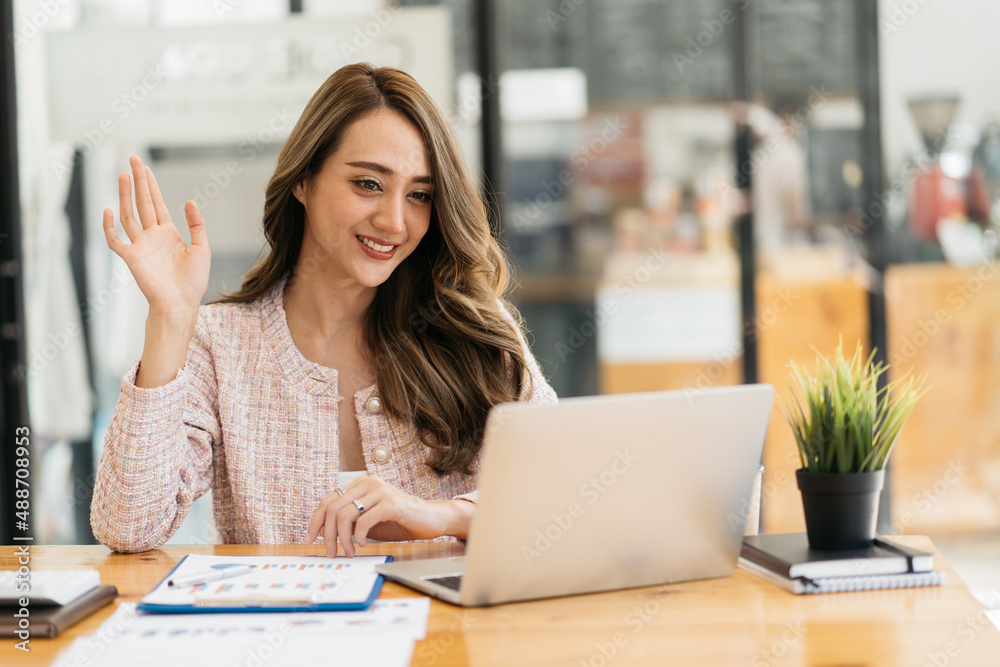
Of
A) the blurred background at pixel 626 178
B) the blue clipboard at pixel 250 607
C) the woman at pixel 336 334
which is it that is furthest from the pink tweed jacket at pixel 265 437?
the blurred background at pixel 626 178

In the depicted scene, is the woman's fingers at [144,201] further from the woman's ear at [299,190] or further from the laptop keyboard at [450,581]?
the laptop keyboard at [450,581]

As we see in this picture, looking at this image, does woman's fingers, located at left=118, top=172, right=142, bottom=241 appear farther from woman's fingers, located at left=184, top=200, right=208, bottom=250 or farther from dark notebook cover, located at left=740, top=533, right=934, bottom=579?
dark notebook cover, located at left=740, top=533, right=934, bottom=579

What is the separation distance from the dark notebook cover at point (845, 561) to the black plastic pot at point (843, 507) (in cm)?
2

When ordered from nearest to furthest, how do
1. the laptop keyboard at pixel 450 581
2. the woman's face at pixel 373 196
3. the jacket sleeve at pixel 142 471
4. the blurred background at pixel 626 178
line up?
the laptop keyboard at pixel 450 581 → the jacket sleeve at pixel 142 471 → the woman's face at pixel 373 196 → the blurred background at pixel 626 178

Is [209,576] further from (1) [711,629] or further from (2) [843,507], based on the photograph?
(2) [843,507]

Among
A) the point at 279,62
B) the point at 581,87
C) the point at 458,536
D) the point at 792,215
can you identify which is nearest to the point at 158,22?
the point at 279,62

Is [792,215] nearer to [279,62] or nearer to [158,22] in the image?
[279,62]

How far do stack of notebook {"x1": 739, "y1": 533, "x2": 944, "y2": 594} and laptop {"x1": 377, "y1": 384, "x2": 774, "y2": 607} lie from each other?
0.07 m

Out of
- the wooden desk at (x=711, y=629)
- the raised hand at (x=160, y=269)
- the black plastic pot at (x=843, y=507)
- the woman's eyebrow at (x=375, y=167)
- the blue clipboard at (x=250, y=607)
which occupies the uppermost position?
the woman's eyebrow at (x=375, y=167)

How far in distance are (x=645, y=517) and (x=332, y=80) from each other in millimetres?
1208

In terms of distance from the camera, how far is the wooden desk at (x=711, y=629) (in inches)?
37.9

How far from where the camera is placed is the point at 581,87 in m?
3.52

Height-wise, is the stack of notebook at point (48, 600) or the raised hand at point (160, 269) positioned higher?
the raised hand at point (160, 269)

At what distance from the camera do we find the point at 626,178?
3.56 meters
